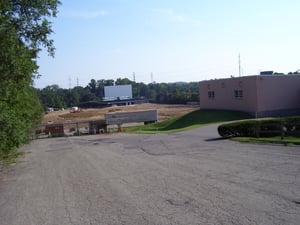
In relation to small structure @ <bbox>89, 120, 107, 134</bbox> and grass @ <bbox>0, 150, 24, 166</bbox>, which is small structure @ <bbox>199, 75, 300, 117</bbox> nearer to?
small structure @ <bbox>89, 120, 107, 134</bbox>

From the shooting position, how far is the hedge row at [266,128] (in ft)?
68.2

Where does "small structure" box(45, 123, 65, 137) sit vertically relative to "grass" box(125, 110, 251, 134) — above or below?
below

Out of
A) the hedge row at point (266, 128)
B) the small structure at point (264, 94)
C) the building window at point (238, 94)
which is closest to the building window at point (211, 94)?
the small structure at point (264, 94)

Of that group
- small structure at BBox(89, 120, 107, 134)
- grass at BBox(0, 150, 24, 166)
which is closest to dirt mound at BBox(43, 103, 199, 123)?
small structure at BBox(89, 120, 107, 134)

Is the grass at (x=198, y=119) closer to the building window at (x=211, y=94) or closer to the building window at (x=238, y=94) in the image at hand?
the building window at (x=238, y=94)

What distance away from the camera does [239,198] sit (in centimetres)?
780

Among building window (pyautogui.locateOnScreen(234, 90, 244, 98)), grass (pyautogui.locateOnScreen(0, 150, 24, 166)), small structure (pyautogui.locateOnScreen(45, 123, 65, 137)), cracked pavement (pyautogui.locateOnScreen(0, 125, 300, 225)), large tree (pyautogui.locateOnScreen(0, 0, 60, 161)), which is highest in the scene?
large tree (pyautogui.locateOnScreen(0, 0, 60, 161))

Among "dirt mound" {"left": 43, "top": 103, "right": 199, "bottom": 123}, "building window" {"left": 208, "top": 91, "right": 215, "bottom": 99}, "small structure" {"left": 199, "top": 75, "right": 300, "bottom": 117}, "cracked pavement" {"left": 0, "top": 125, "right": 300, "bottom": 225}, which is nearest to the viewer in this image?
"cracked pavement" {"left": 0, "top": 125, "right": 300, "bottom": 225}

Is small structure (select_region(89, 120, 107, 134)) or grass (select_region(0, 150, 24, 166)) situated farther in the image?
small structure (select_region(89, 120, 107, 134))

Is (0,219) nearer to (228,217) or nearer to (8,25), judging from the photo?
(228,217)

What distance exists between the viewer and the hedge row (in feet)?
68.2

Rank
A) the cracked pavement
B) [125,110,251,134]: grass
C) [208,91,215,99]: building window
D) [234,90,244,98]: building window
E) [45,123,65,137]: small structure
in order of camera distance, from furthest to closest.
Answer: [45,123,65,137]: small structure → [208,91,215,99]: building window → [234,90,244,98]: building window → [125,110,251,134]: grass → the cracked pavement

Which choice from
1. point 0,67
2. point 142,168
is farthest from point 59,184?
point 0,67

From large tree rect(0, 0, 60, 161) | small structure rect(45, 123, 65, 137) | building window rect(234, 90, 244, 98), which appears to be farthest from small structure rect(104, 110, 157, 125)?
large tree rect(0, 0, 60, 161)
